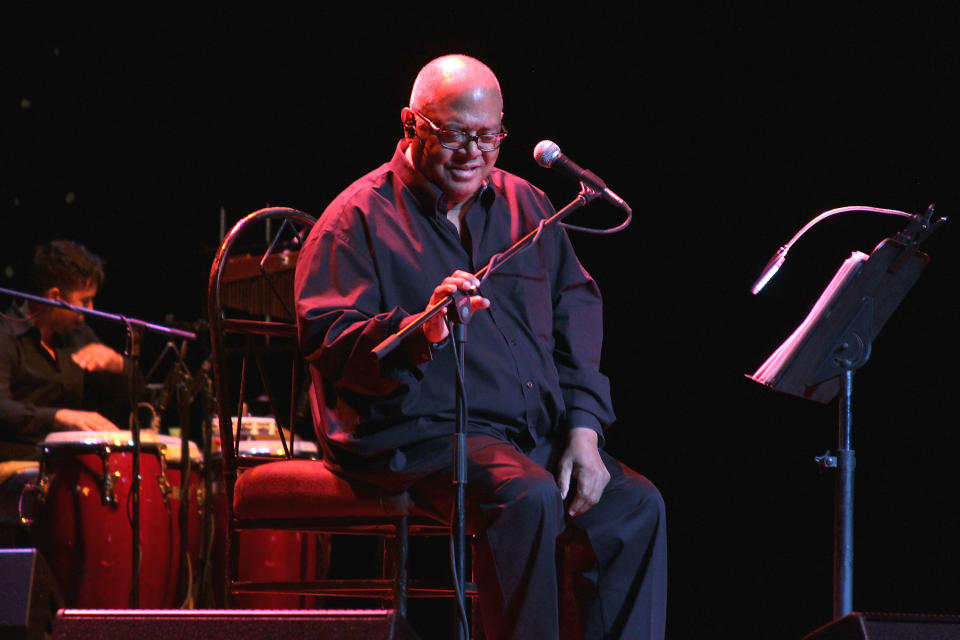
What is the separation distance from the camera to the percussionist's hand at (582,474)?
213 centimetres

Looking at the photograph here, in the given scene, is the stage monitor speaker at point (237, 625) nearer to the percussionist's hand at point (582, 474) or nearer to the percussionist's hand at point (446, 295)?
the percussionist's hand at point (446, 295)

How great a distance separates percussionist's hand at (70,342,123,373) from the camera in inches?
175

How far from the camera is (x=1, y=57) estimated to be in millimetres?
5219

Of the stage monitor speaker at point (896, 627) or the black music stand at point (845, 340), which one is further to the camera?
the black music stand at point (845, 340)

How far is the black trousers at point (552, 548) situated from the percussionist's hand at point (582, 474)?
0.03m

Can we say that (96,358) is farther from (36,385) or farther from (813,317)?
(813,317)

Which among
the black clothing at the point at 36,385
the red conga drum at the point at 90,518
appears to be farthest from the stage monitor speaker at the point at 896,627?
the black clothing at the point at 36,385

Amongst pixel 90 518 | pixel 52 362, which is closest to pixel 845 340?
pixel 90 518

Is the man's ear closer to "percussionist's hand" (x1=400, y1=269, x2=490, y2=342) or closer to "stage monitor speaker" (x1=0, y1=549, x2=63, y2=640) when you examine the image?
"percussionist's hand" (x1=400, y1=269, x2=490, y2=342)

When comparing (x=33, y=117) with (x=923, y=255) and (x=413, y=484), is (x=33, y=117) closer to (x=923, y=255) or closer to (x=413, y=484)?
(x=413, y=484)

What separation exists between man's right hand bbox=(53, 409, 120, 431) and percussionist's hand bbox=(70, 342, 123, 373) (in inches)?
14.1

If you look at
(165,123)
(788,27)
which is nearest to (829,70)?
(788,27)

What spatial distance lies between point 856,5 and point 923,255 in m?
1.22

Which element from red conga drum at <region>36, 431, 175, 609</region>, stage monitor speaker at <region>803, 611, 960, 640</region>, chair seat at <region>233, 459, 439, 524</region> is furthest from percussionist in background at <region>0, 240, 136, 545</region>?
stage monitor speaker at <region>803, 611, 960, 640</region>
